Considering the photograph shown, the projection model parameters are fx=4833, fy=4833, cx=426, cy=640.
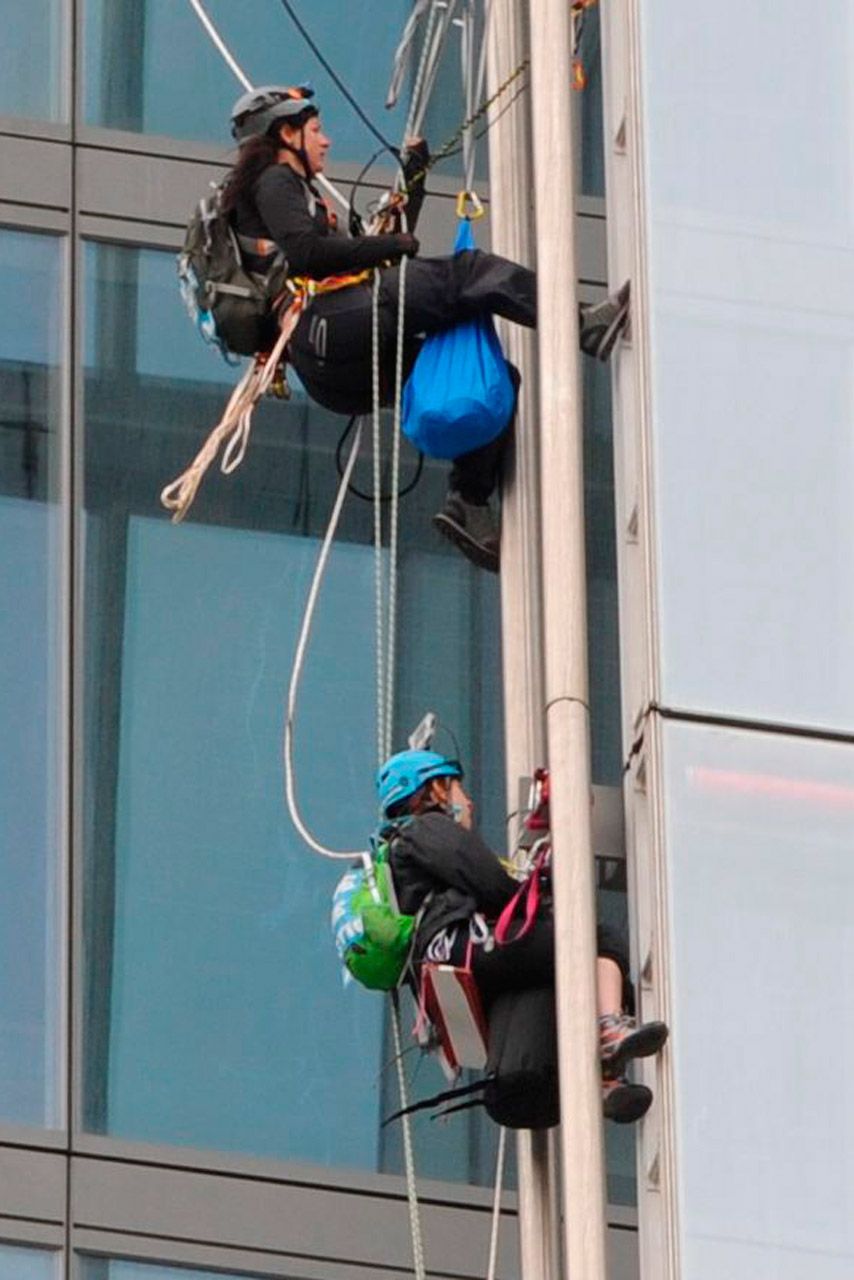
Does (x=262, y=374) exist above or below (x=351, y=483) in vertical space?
below

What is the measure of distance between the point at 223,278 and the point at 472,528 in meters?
1.31

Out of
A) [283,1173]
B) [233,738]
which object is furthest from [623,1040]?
[233,738]

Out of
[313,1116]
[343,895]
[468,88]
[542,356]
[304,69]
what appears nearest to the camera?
[542,356]

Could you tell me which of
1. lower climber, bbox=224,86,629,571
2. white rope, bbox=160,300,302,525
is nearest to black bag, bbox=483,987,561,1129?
lower climber, bbox=224,86,629,571

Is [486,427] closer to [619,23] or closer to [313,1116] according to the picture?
[619,23]

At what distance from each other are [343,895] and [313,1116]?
2.51 meters

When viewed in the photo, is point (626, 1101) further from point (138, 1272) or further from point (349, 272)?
point (138, 1272)

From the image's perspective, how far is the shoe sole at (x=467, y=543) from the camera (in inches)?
528

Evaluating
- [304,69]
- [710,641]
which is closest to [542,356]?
[710,641]

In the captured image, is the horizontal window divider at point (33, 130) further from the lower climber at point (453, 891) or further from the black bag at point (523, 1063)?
the black bag at point (523, 1063)

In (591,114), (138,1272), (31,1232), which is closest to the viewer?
(31,1232)

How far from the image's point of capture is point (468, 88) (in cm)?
1414

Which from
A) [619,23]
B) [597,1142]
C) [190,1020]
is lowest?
[597,1142]

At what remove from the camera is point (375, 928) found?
1289 centimetres
